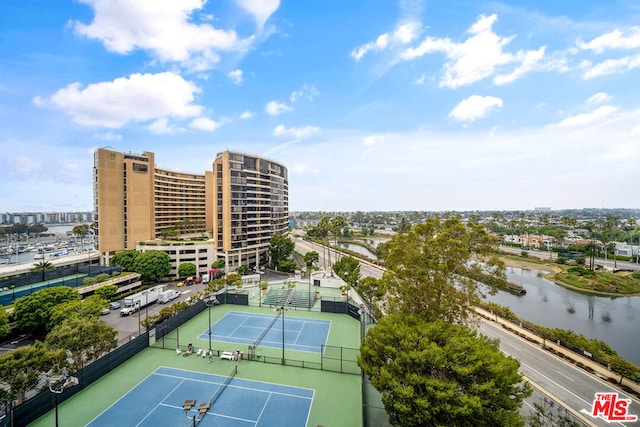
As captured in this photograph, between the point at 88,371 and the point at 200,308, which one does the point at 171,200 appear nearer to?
the point at 200,308

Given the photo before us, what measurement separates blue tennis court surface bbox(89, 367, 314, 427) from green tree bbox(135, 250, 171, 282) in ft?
103

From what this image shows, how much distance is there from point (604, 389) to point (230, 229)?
53024mm

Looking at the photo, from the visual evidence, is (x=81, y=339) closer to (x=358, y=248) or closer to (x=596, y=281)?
(x=596, y=281)

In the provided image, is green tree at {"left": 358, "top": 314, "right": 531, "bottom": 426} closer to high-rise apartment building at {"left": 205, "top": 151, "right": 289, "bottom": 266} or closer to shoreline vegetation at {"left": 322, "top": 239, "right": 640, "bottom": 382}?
shoreline vegetation at {"left": 322, "top": 239, "right": 640, "bottom": 382}

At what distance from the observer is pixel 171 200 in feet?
225

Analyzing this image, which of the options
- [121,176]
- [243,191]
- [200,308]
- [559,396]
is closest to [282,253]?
[243,191]

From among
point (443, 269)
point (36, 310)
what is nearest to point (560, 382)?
point (443, 269)

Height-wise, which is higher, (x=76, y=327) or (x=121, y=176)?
(x=121, y=176)

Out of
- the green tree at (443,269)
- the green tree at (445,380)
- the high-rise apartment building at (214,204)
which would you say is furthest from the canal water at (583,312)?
the high-rise apartment building at (214,204)

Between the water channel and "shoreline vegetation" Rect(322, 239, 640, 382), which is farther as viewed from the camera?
the water channel

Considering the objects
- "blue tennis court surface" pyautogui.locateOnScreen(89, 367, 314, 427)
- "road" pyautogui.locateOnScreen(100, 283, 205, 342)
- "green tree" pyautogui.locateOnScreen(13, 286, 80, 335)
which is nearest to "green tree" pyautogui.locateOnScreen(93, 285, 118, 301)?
"road" pyautogui.locateOnScreen(100, 283, 205, 342)

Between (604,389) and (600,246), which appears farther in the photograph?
(600,246)

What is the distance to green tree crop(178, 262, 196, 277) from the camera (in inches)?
1982

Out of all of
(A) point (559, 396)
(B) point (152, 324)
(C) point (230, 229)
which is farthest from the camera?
(C) point (230, 229)
